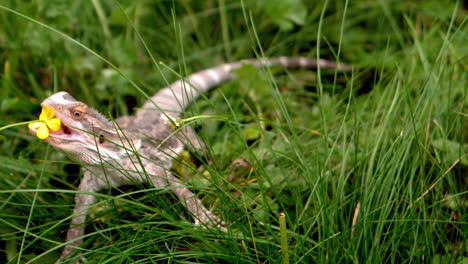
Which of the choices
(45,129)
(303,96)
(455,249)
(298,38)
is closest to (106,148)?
(45,129)

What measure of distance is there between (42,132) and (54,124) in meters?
0.09

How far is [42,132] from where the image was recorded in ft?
7.84

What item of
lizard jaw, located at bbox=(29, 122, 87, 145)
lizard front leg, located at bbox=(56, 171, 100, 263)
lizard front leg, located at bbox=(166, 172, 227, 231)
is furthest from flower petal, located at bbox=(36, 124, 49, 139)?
lizard front leg, located at bbox=(166, 172, 227, 231)

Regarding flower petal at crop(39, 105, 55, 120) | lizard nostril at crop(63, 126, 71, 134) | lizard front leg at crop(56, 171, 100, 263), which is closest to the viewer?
flower petal at crop(39, 105, 55, 120)

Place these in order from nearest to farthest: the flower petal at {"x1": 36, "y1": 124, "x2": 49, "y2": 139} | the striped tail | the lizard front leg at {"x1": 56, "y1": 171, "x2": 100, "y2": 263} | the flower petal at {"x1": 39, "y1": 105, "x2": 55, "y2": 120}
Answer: the flower petal at {"x1": 36, "y1": 124, "x2": 49, "y2": 139}, the flower petal at {"x1": 39, "y1": 105, "x2": 55, "y2": 120}, the lizard front leg at {"x1": 56, "y1": 171, "x2": 100, "y2": 263}, the striped tail

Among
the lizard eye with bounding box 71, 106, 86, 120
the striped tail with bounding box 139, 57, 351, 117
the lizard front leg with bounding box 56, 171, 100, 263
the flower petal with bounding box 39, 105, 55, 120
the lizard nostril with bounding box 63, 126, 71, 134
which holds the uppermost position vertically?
the flower petal with bounding box 39, 105, 55, 120

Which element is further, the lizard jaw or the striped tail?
the striped tail

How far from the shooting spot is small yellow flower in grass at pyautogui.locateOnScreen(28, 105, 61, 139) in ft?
7.83

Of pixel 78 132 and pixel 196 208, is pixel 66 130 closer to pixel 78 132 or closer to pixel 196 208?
pixel 78 132

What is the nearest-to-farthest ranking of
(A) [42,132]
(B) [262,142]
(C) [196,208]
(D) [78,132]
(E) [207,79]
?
(A) [42,132] → (D) [78,132] → (C) [196,208] → (B) [262,142] → (E) [207,79]

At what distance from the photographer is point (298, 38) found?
15.5ft

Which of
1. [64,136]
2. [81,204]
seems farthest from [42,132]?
[81,204]

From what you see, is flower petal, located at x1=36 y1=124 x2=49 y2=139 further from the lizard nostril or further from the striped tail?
the striped tail

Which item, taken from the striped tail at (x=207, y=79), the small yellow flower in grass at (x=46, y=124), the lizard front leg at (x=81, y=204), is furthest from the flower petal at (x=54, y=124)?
the striped tail at (x=207, y=79)
